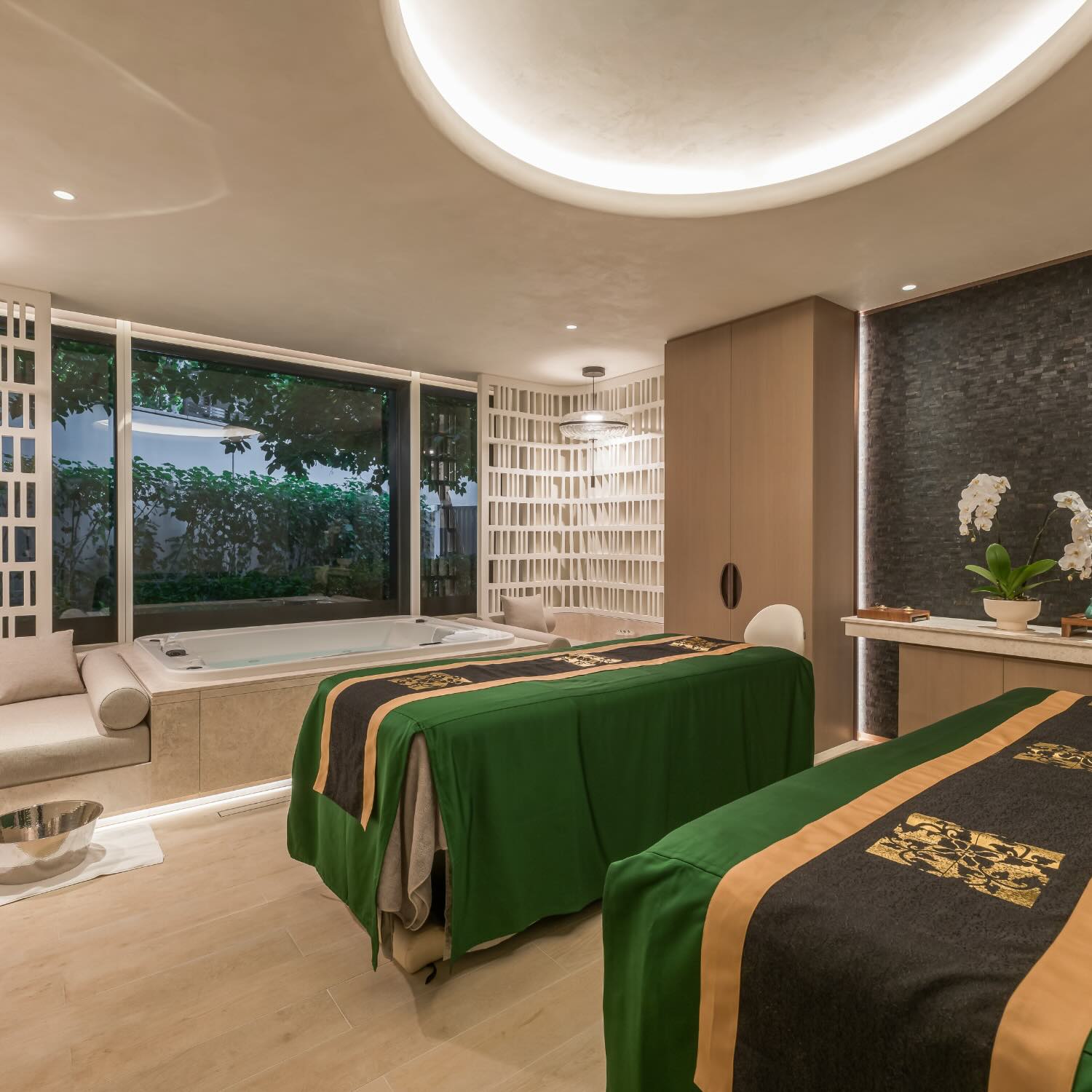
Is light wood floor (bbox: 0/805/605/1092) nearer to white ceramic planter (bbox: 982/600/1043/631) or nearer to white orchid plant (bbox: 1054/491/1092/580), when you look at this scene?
white ceramic planter (bbox: 982/600/1043/631)

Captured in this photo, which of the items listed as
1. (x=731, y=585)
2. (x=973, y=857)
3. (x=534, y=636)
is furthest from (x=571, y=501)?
(x=973, y=857)

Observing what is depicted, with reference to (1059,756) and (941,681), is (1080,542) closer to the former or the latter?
(941,681)

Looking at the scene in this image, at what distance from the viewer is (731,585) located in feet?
14.3

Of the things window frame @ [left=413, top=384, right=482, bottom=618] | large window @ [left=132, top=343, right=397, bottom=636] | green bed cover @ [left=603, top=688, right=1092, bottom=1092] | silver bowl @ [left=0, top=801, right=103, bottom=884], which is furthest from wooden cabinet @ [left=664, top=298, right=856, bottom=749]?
silver bowl @ [left=0, top=801, right=103, bottom=884]

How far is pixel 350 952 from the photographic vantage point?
2107 mm

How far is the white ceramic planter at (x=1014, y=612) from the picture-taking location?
3281mm

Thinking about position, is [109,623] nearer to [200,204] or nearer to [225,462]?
[225,462]

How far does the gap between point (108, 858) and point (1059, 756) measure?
315 cm

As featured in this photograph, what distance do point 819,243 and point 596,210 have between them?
1.10 m

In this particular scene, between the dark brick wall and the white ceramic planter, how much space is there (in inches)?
15.7

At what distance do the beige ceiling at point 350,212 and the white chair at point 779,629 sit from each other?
1.70m

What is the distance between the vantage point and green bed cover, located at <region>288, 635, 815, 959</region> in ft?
6.14

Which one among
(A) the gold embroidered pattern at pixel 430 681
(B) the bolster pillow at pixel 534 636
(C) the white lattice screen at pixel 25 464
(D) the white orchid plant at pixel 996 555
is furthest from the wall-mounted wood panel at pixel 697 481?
(C) the white lattice screen at pixel 25 464

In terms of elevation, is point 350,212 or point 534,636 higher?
point 350,212
